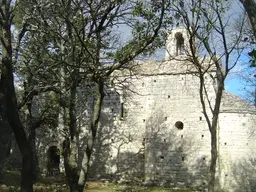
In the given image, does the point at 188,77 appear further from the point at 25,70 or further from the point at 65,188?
the point at 25,70

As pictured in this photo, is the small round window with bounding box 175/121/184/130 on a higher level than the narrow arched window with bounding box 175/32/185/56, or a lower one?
lower

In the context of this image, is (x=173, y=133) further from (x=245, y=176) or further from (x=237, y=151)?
(x=245, y=176)

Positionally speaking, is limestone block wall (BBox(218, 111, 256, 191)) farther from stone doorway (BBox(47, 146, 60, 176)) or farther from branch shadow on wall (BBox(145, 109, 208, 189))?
stone doorway (BBox(47, 146, 60, 176))

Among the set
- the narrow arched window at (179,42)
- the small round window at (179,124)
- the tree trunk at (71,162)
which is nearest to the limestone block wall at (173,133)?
the small round window at (179,124)

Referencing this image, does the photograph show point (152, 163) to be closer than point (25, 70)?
No

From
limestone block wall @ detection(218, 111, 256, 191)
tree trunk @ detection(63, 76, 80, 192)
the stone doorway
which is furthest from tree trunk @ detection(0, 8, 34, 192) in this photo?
the stone doorway

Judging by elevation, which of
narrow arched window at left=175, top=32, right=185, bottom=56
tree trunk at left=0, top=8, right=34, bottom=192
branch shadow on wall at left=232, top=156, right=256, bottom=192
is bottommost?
branch shadow on wall at left=232, top=156, right=256, bottom=192

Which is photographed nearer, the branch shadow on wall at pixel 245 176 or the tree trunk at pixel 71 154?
the tree trunk at pixel 71 154

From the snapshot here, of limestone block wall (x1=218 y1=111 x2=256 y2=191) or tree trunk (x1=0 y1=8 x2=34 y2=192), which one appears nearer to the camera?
tree trunk (x1=0 y1=8 x2=34 y2=192)

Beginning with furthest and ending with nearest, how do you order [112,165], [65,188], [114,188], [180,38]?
[180,38] → [112,165] → [114,188] → [65,188]

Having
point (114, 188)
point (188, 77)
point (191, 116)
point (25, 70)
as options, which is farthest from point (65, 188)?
point (188, 77)

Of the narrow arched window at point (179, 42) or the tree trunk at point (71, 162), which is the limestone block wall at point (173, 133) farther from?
the tree trunk at point (71, 162)

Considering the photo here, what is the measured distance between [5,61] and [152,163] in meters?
12.4

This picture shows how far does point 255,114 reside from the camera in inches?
670
